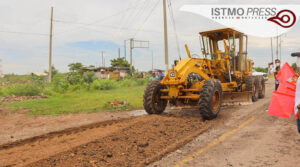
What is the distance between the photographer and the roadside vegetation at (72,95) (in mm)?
10344

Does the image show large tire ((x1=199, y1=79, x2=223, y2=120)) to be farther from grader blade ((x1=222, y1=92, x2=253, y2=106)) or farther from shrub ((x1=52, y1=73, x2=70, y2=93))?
shrub ((x1=52, y1=73, x2=70, y2=93))

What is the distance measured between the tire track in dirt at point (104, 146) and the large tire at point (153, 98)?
3.68 feet

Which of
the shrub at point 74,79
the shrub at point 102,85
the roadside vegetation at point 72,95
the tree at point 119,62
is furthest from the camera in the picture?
the tree at point 119,62

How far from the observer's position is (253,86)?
10.5 metres

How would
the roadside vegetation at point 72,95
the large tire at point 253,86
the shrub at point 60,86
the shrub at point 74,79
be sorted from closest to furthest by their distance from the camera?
the large tire at point 253,86, the roadside vegetation at point 72,95, the shrub at point 60,86, the shrub at point 74,79

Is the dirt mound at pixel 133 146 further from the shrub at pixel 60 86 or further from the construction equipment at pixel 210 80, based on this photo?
the shrub at pixel 60 86

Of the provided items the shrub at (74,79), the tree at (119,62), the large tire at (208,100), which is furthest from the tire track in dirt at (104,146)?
the tree at (119,62)

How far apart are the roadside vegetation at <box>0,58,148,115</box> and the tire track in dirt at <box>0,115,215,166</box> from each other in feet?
14.1

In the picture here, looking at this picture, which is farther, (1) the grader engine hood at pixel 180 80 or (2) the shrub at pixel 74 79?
(2) the shrub at pixel 74 79

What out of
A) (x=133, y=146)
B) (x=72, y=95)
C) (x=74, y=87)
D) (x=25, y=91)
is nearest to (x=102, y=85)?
(x=74, y=87)

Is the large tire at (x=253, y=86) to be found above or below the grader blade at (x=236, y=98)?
above

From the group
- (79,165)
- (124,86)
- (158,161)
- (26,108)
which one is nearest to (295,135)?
(158,161)

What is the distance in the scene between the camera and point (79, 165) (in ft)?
11.9

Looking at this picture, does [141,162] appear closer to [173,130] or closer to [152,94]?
[173,130]
